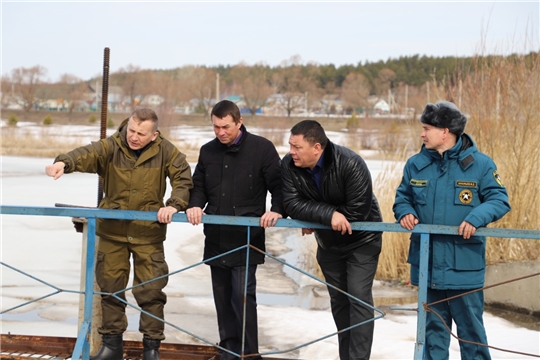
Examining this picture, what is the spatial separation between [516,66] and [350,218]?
4.95 m

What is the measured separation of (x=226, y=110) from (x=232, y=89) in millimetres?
63847

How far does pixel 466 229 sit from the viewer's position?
3625 millimetres

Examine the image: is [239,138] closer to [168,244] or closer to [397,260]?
[397,260]

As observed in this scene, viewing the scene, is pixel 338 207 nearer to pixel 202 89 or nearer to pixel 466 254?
pixel 466 254

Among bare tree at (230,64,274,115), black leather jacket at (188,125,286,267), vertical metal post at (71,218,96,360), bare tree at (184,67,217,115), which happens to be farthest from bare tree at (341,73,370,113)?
vertical metal post at (71,218,96,360)

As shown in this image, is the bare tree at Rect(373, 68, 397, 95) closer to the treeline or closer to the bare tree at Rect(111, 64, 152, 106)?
the treeline

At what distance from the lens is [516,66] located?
Answer: 7949mm

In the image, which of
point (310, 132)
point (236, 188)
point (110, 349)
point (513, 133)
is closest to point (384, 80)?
point (513, 133)

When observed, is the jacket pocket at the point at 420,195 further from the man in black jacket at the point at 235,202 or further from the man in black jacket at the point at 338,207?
the man in black jacket at the point at 235,202

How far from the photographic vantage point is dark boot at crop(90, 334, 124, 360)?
423cm

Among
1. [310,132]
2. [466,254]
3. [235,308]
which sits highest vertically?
[310,132]

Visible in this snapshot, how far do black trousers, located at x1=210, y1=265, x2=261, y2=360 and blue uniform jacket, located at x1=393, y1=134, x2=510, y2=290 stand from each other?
99 cm

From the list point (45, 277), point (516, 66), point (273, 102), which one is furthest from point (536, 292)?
point (273, 102)

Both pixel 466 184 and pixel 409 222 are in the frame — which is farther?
pixel 466 184
